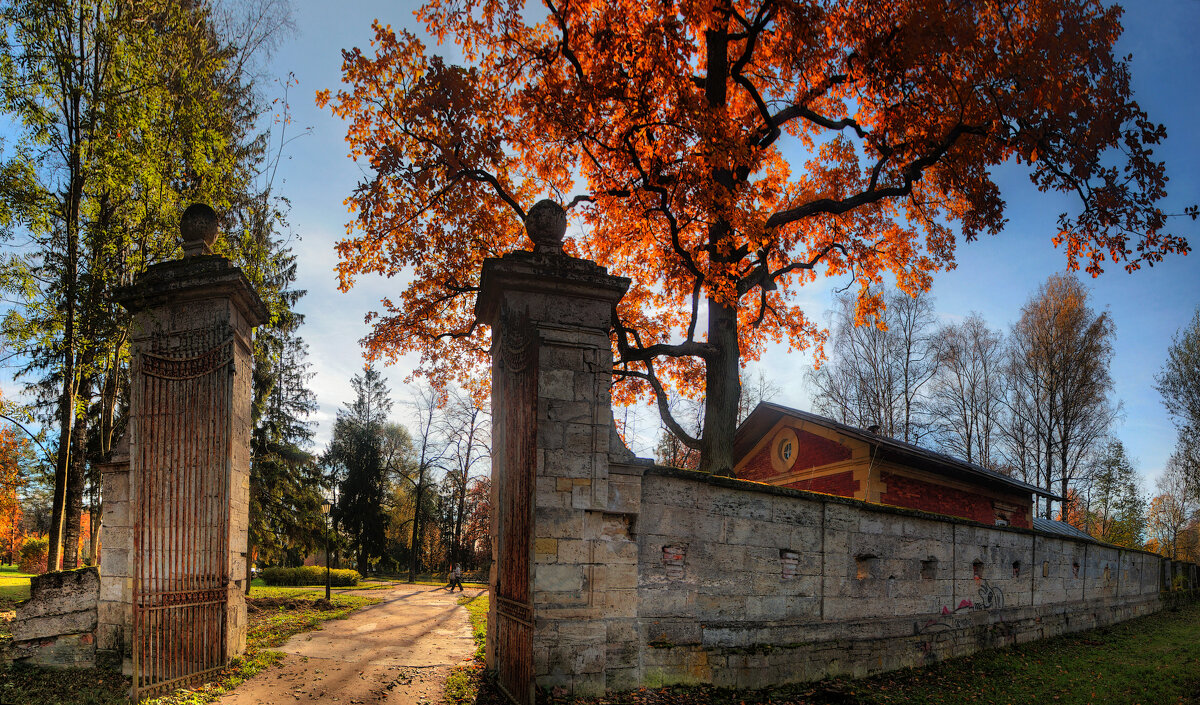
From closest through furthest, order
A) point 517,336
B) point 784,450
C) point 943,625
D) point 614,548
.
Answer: point 614,548, point 517,336, point 943,625, point 784,450

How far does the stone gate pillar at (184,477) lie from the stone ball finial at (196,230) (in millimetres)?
16

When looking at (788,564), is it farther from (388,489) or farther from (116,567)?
(388,489)

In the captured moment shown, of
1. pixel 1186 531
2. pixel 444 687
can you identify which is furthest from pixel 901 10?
pixel 1186 531

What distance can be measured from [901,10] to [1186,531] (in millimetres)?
52788

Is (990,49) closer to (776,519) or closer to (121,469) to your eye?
(776,519)

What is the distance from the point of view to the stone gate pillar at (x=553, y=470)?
5715mm

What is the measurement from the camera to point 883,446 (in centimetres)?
1390

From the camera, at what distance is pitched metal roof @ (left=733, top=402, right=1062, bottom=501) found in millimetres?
14219

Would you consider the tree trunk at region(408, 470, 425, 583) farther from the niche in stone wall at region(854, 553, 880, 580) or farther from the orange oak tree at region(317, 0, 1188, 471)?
the niche in stone wall at region(854, 553, 880, 580)

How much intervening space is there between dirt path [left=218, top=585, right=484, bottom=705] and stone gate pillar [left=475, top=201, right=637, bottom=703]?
1153 millimetres

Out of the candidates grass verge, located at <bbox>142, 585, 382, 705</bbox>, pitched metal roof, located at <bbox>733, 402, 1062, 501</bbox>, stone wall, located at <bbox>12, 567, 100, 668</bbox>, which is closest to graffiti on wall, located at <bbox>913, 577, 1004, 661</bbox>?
pitched metal roof, located at <bbox>733, 402, 1062, 501</bbox>

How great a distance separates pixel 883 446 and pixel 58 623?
14.0 meters

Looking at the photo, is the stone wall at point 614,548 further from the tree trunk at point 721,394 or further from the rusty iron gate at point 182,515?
the tree trunk at point 721,394

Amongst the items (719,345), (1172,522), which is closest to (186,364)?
(719,345)
